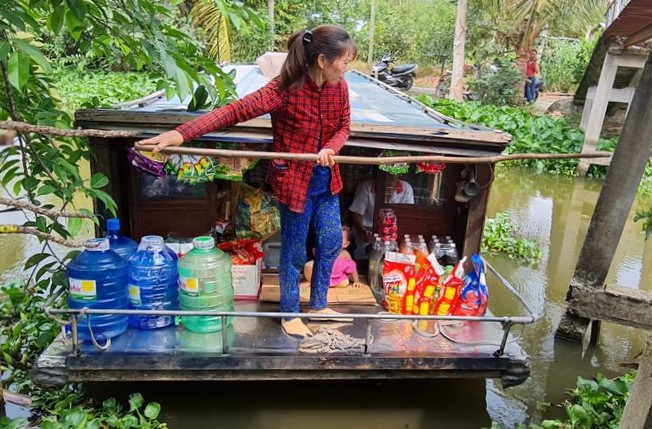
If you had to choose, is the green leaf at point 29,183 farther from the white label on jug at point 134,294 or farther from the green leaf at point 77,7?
the green leaf at point 77,7

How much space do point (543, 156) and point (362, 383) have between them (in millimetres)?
2016

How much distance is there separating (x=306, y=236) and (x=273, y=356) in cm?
74

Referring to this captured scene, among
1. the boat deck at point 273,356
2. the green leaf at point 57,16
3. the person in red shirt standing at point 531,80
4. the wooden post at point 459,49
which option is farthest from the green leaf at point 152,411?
the person in red shirt standing at point 531,80

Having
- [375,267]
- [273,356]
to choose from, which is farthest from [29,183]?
[375,267]

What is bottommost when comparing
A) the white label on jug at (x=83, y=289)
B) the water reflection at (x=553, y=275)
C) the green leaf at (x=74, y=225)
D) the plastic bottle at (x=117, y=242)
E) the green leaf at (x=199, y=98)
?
the water reflection at (x=553, y=275)

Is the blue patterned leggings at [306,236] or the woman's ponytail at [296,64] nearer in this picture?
the woman's ponytail at [296,64]

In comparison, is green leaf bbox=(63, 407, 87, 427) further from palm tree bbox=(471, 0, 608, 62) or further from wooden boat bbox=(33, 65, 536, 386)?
palm tree bbox=(471, 0, 608, 62)

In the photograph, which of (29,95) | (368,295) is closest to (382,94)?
(368,295)

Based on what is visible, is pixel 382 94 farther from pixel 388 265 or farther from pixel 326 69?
pixel 326 69

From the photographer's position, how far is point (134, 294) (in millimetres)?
3357

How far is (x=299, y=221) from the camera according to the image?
10.6 ft

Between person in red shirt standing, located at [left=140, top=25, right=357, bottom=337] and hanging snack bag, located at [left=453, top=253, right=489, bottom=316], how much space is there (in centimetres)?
96

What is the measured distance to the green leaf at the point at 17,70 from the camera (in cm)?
190

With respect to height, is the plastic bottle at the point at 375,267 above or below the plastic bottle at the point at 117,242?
below
